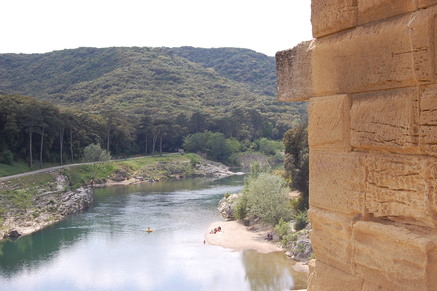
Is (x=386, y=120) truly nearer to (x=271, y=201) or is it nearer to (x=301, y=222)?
(x=301, y=222)

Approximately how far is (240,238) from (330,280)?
23281mm

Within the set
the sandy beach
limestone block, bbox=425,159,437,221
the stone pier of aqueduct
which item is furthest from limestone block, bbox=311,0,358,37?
the sandy beach

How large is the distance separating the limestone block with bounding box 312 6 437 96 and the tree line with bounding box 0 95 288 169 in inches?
1593

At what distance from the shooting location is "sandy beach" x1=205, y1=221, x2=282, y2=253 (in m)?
23.2

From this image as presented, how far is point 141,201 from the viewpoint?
36781 mm

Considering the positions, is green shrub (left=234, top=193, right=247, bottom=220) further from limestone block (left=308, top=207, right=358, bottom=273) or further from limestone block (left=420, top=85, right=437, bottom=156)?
limestone block (left=420, top=85, right=437, bottom=156)

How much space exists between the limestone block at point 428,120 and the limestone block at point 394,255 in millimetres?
387

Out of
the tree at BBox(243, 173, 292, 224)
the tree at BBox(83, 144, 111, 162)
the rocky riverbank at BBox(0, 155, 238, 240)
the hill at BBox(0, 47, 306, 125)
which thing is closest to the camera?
the tree at BBox(243, 173, 292, 224)

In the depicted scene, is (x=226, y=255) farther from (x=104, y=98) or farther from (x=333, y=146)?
(x=104, y=98)

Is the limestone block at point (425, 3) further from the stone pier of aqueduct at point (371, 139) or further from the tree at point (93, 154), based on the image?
the tree at point (93, 154)

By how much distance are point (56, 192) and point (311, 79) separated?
36.1 meters

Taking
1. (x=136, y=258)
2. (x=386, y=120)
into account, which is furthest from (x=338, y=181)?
(x=136, y=258)

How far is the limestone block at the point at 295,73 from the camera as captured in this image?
8.23 ft

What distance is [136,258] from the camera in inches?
861
